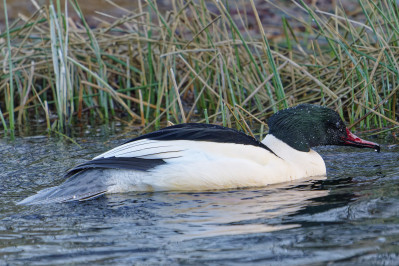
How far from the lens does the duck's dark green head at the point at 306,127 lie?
5.20 metres

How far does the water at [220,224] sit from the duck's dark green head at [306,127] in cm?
27

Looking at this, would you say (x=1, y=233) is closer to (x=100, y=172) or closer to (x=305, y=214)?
(x=100, y=172)

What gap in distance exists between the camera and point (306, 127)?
17.2 ft

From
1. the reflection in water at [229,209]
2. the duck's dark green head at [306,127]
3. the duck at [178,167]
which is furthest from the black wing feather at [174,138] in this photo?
the duck's dark green head at [306,127]

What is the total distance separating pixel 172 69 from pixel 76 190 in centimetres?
240

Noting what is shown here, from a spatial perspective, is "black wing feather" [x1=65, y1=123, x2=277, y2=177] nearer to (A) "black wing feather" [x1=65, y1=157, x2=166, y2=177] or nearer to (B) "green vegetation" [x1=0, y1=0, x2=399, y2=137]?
(A) "black wing feather" [x1=65, y1=157, x2=166, y2=177]

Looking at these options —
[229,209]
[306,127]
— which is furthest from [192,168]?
[306,127]

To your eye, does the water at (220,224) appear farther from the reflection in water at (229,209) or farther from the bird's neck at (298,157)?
the bird's neck at (298,157)

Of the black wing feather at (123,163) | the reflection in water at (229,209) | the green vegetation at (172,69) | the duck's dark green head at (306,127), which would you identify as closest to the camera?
the reflection in water at (229,209)

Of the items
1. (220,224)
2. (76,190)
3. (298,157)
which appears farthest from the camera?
(298,157)

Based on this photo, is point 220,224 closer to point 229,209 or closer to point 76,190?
point 229,209

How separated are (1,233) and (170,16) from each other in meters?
4.95

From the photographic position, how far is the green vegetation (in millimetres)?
6645

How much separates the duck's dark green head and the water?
27 centimetres
